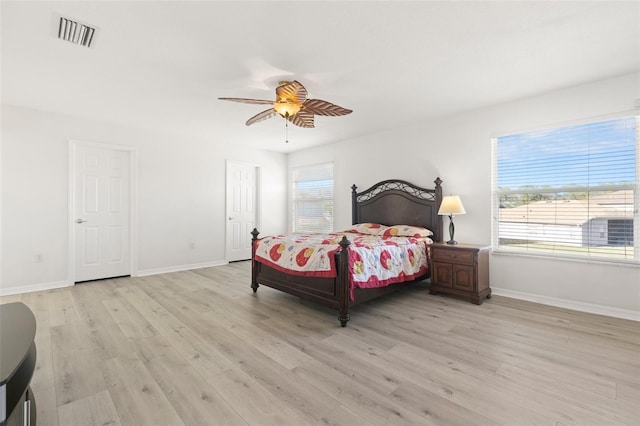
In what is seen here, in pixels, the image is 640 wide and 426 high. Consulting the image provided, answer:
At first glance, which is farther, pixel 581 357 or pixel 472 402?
pixel 581 357

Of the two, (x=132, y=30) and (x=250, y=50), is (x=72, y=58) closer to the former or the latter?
(x=132, y=30)

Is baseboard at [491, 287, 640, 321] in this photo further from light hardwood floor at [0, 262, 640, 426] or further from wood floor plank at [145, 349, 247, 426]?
wood floor plank at [145, 349, 247, 426]

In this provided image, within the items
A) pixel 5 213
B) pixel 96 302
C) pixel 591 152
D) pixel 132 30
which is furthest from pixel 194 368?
pixel 591 152

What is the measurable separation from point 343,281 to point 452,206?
1930 millimetres

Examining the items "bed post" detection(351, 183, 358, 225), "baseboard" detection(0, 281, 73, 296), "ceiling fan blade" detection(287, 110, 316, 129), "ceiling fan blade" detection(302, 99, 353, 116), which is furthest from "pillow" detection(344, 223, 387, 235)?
"baseboard" detection(0, 281, 73, 296)

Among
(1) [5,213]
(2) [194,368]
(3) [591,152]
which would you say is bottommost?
(2) [194,368]

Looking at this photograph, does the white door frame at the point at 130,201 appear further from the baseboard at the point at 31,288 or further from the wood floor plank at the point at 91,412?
the wood floor plank at the point at 91,412

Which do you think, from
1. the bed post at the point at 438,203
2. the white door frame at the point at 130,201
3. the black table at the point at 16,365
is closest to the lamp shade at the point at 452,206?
the bed post at the point at 438,203

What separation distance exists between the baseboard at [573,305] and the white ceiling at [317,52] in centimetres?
241

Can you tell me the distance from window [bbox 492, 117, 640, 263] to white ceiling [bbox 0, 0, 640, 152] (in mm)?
612

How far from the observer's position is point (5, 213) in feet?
12.8

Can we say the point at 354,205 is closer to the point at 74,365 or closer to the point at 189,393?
the point at 189,393

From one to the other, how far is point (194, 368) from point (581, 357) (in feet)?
9.32

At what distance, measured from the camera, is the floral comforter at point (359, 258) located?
3.06m
